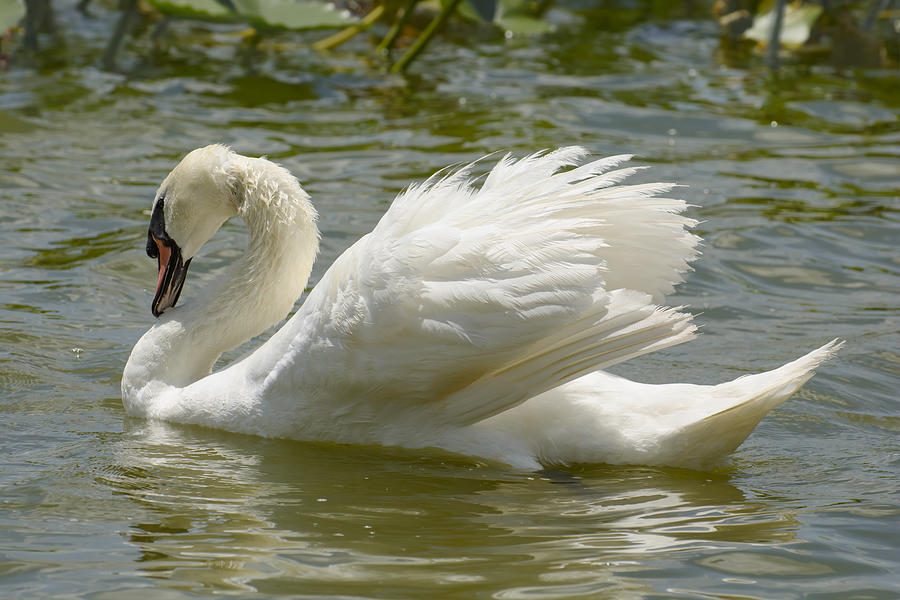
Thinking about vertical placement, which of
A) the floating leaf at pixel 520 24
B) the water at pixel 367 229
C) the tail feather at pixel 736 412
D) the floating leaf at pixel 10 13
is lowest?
the water at pixel 367 229

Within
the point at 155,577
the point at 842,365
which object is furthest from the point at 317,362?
the point at 842,365

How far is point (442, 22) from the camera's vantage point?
1158 cm

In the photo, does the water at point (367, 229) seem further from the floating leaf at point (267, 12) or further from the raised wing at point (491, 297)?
the floating leaf at point (267, 12)

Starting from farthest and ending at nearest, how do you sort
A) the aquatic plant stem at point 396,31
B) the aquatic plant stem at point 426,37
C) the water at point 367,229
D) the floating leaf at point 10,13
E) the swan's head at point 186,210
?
the aquatic plant stem at point 396,31 → the aquatic plant stem at point 426,37 → the floating leaf at point 10,13 → the swan's head at point 186,210 → the water at point 367,229

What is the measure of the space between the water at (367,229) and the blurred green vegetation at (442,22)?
29 centimetres

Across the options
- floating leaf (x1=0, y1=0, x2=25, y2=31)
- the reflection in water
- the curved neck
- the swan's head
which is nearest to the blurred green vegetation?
floating leaf (x1=0, y1=0, x2=25, y2=31)

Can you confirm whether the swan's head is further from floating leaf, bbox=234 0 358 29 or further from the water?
floating leaf, bbox=234 0 358 29

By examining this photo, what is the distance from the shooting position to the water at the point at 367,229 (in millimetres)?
4277

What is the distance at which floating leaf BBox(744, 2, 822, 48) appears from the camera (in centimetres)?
1355

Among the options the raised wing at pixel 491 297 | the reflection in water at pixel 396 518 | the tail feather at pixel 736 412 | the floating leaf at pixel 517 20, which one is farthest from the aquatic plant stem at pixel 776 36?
the reflection in water at pixel 396 518

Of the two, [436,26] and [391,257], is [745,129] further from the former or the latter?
[391,257]

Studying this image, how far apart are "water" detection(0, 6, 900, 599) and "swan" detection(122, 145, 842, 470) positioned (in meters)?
0.14

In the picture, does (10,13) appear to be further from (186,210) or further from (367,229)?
(186,210)

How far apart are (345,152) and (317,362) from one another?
5314mm
